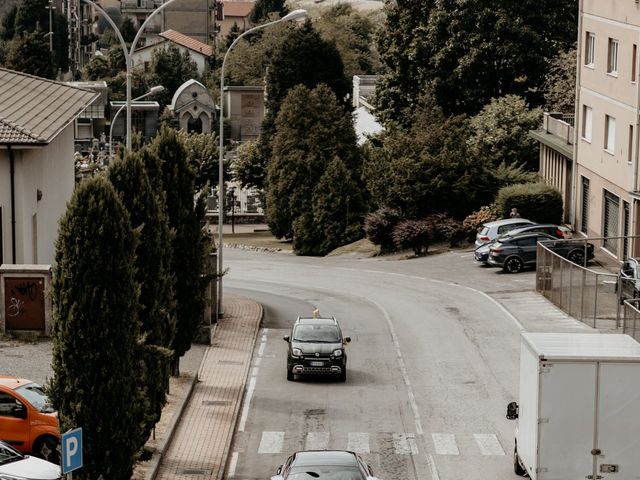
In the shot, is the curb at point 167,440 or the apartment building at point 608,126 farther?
the apartment building at point 608,126

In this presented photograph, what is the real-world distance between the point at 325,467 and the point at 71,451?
203 inches

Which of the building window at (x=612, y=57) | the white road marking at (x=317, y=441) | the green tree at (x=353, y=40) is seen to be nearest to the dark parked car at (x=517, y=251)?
the building window at (x=612, y=57)

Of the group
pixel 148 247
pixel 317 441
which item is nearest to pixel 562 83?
pixel 317 441

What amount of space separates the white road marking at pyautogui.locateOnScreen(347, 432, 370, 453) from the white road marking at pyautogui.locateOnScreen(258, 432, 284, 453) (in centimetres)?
156

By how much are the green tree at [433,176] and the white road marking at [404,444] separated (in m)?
37.0

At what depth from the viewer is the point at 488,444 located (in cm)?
2930

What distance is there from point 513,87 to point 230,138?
201ft

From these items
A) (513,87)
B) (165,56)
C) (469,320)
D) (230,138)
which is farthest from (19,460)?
(165,56)

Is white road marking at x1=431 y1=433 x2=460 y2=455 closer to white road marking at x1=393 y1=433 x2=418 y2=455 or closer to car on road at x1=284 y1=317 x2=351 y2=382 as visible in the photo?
white road marking at x1=393 y1=433 x2=418 y2=455

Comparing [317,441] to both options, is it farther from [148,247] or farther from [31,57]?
[31,57]

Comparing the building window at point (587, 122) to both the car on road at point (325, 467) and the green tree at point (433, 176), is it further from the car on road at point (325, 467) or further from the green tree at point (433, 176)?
the car on road at point (325, 467)

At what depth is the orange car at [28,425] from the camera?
84.2ft

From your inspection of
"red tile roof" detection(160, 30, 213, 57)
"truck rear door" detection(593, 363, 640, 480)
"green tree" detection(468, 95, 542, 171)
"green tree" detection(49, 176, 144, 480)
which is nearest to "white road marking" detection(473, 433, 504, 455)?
"truck rear door" detection(593, 363, 640, 480)

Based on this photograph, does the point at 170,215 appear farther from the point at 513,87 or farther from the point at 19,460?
the point at 513,87
